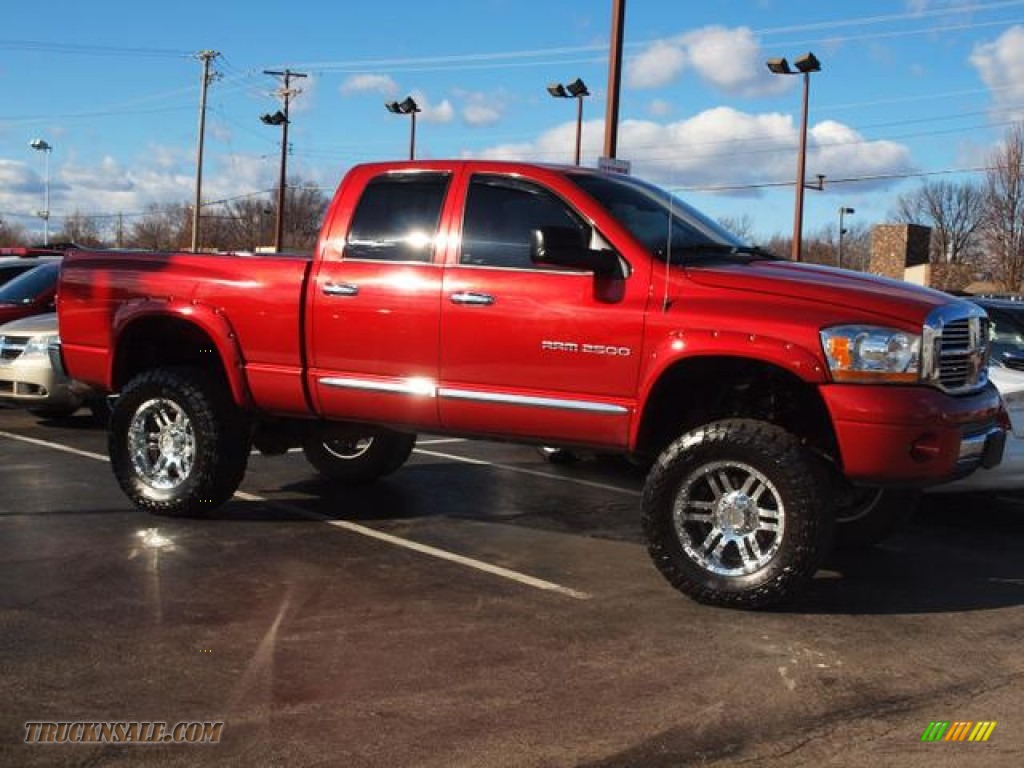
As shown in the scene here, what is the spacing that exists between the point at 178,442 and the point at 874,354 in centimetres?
436

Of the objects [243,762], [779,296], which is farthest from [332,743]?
[779,296]

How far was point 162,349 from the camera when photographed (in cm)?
731

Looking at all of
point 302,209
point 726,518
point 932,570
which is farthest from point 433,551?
point 302,209

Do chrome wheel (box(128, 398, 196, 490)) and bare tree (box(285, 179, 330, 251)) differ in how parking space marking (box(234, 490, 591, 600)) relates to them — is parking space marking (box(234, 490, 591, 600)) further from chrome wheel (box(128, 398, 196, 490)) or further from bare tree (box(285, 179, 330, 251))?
Answer: bare tree (box(285, 179, 330, 251))

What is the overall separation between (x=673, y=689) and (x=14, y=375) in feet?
28.0

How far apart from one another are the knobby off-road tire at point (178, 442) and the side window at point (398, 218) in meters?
1.39

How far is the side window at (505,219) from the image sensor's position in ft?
18.9

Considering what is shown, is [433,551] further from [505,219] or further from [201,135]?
[201,135]

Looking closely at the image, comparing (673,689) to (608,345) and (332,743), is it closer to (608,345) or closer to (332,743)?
(332,743)

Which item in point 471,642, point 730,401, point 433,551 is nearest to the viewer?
point 471,642

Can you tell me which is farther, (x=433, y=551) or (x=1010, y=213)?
(x=1010, y=213)

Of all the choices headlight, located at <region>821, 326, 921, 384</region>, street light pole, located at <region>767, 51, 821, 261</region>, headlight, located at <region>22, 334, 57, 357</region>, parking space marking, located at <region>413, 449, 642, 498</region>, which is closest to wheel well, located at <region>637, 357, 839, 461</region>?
headlight, located at <region>821, 326, 921, 384</region>

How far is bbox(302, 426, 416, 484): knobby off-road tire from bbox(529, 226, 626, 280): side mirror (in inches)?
116

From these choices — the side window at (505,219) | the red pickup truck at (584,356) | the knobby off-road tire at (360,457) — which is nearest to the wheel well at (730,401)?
the red pickup truck at (584,356)
